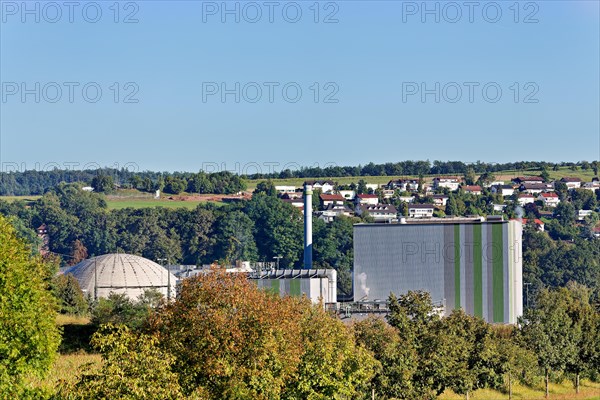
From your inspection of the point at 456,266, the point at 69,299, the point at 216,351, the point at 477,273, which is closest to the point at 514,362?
the point at 216,351

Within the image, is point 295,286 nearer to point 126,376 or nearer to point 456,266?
point 456,266

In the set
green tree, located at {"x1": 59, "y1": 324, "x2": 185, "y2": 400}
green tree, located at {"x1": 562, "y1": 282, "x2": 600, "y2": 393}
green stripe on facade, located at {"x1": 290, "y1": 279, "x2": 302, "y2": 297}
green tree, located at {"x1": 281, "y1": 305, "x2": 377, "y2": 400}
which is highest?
green tree, located at {"x1": 59, "y1": 324, "x2": 185, "y2": 400}

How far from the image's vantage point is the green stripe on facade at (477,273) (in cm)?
10775

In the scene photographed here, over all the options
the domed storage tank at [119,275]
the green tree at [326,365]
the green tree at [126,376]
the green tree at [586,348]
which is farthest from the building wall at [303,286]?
the green tree at [126,376]

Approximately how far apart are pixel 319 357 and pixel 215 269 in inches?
221

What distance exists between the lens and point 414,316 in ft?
217

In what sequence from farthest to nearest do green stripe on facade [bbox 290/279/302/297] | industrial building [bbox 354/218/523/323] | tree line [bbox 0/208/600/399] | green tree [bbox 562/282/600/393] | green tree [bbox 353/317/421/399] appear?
green stripe on facade [bbox 290/279/302/297] → industrial building [bbox 354/218/523/323] → green tree [bbox 562/282/600/393] → green tree [bbox 353/317/421/399] → tree line [bbox 0/208/600/399]

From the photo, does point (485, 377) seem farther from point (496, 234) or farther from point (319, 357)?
point (496, 234)

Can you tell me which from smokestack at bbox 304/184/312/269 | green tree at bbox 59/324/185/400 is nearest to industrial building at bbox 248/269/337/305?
smokestack at bbox 304/184/312/269

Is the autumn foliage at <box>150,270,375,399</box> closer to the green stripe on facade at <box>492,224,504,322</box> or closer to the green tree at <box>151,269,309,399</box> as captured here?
the green tree at <box>151,269,309,399</box>

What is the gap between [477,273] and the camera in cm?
10975

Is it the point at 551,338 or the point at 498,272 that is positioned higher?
the point at 498,272

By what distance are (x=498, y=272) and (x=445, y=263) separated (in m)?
4.99

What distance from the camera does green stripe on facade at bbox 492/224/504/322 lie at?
107 m
